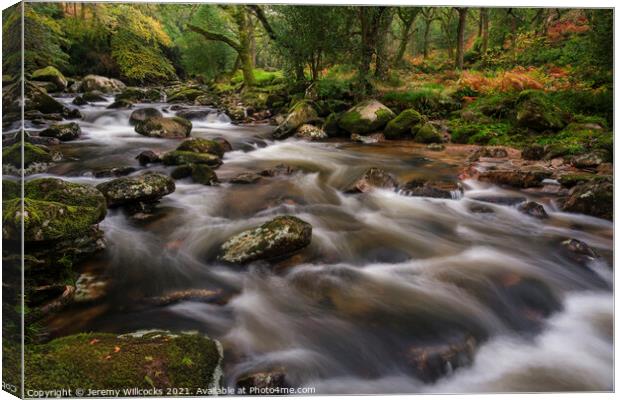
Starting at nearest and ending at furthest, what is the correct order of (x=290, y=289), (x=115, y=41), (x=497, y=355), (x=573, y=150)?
(x=497, y=355)
(x=290, y=289)
(x=115, y=41)
(x=573, y=150)

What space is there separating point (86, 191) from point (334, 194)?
1771mm

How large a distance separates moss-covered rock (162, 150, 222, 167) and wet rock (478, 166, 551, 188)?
2102 millimetres

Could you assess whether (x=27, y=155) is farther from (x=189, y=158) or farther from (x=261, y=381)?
(x=261, y=381)

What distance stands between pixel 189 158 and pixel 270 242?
→ 0.98 metres

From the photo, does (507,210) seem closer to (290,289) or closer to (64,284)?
(290,289)

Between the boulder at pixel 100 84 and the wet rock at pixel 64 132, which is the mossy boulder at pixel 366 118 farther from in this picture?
the wet rock at pixel 64 132

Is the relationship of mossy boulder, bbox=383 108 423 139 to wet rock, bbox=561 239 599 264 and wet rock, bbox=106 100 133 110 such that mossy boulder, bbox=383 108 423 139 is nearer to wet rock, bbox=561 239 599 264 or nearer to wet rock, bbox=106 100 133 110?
wet rock, bbox=561 239 599 264

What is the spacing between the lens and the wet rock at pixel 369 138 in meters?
4.11

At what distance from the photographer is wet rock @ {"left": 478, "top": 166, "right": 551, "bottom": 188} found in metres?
3.26

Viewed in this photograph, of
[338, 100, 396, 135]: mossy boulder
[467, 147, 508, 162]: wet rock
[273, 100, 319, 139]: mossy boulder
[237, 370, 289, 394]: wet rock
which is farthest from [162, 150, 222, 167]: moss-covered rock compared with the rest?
[467, 147, 508, 162]: wet rock

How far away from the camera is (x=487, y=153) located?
3.39m

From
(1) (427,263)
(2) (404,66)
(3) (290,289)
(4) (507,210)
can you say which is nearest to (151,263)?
(3) (290,289)

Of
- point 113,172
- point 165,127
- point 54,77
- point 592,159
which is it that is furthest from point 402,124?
point 54,77

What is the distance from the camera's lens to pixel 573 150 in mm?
3207
